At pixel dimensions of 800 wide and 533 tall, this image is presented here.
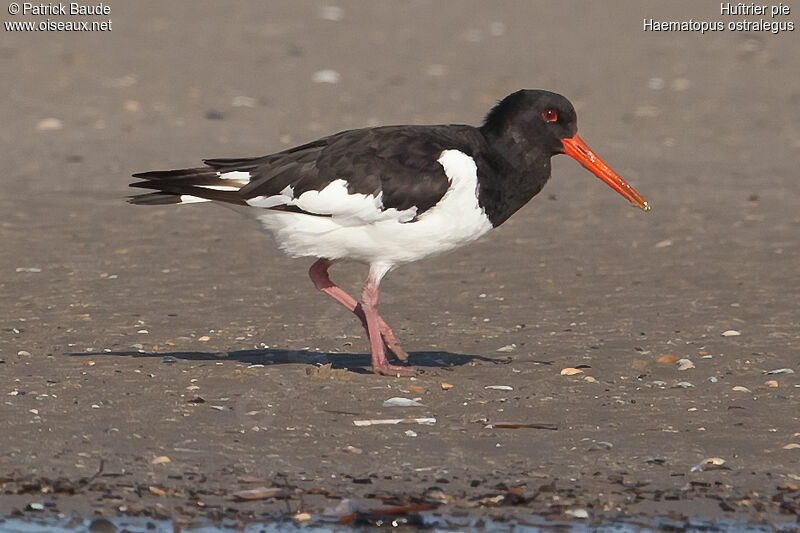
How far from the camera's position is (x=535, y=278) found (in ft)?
30.1

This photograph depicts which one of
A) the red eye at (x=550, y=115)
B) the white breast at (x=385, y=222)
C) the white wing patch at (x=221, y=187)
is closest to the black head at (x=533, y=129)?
the red eye at (x=550, y=115)

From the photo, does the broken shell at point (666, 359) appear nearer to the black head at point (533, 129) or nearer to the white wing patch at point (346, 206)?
the black head at point (533, 129)

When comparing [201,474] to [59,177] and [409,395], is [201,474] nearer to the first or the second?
[409,395]

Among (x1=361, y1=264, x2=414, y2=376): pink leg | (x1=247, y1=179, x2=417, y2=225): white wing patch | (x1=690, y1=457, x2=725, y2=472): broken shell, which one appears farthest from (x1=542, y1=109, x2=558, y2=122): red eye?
(x1=690, y1=457, x2=725, y2=472): broken shell

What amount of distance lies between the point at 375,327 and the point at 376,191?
0.73m

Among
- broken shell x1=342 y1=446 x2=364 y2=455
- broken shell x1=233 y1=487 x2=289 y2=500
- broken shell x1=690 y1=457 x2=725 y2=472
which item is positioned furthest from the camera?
broken shell x1=342 y1=446 x2=364 y2=455

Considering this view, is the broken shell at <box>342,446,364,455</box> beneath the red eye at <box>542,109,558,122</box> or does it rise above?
beneath

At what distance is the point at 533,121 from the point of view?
7.41 meters

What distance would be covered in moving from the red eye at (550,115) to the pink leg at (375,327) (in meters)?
1.20

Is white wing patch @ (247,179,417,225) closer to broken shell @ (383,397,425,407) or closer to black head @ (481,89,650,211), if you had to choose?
black head @ (481,89,650,211)

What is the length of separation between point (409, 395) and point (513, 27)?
31.8ft

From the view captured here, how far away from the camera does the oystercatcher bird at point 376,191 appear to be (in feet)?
22.7

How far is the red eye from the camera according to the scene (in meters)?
7.45

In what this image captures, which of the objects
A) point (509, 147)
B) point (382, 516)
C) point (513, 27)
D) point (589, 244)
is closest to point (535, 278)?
point (589, 244)
